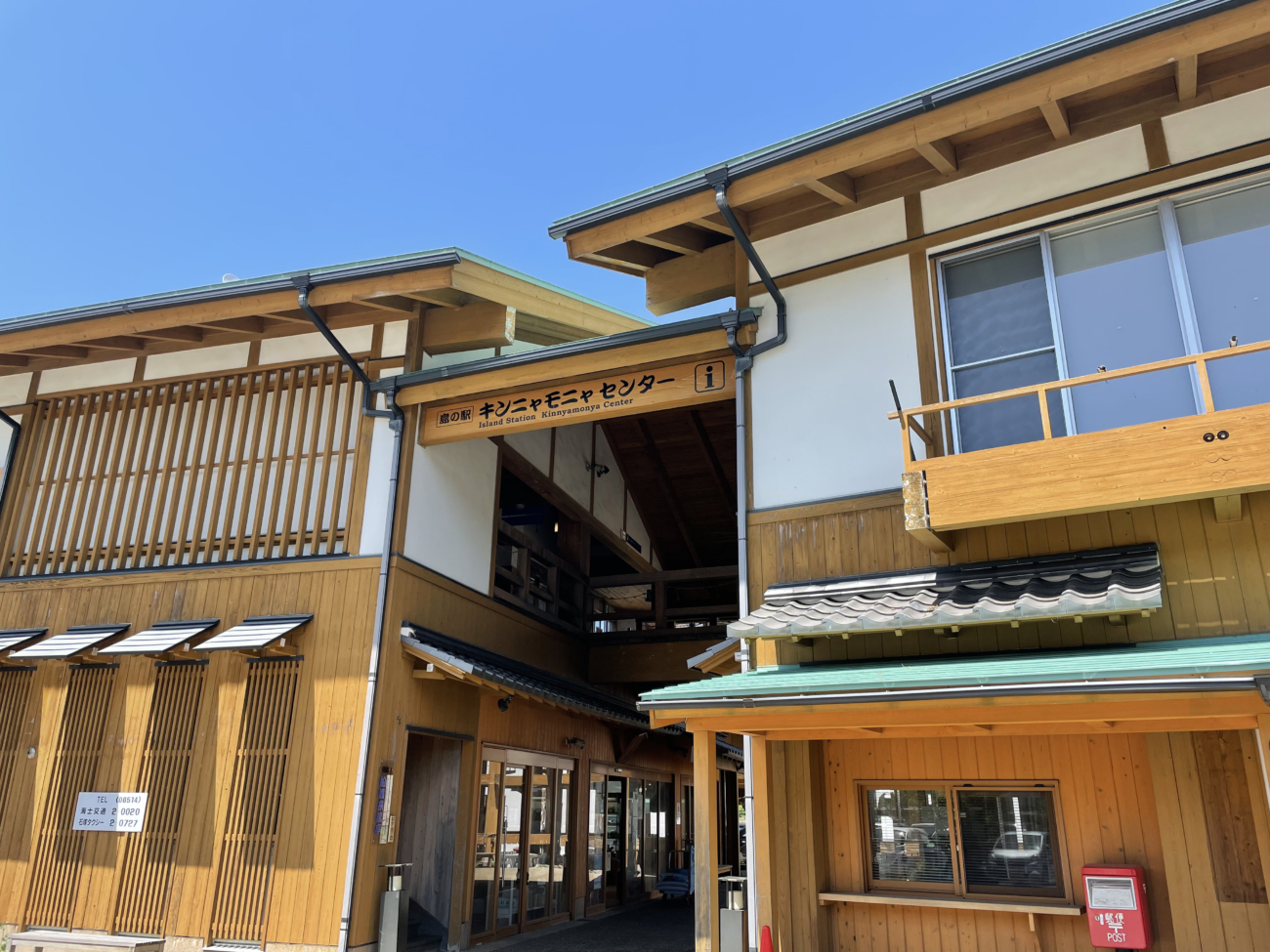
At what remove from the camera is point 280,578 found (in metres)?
9.55

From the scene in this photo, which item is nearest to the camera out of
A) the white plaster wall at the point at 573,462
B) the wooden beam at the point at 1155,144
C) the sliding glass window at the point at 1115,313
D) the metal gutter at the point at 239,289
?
the sliding glass window at the point at 1115,313

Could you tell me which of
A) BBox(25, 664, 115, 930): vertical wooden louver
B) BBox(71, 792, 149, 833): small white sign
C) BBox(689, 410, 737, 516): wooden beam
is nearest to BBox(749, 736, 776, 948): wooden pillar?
BBox(71, 792, 149, 833): small white sign

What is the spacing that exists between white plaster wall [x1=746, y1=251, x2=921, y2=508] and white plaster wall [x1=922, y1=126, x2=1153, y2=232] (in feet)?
1.87

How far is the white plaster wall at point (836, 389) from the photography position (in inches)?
283

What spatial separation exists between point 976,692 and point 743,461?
3.31 meters

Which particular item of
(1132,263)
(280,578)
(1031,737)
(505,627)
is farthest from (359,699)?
(1132,263)

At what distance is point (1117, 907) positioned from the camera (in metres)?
5.57

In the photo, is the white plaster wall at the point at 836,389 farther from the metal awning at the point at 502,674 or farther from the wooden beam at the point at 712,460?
the wooden beam at the point at 712,460

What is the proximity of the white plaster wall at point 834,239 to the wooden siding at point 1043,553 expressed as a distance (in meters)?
2.26

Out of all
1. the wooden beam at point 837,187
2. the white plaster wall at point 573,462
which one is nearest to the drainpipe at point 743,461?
the wooden beam at point 837,187

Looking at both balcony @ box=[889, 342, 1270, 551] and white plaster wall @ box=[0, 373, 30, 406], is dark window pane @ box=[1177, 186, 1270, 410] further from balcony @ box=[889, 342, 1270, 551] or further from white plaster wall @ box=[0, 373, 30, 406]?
white plaster wall @ box=[0, 373, 30, 406]

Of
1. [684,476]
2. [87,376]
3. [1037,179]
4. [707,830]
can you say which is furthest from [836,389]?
[87,376]

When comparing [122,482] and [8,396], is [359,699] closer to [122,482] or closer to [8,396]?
[122,482]

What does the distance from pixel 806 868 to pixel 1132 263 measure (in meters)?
5.03
